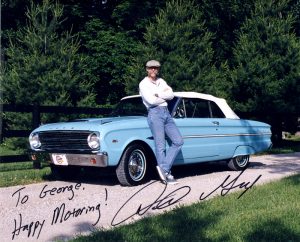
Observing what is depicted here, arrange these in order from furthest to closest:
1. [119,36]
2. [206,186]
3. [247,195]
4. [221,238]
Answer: [119,36], [206,186], [247,195], [221,238]

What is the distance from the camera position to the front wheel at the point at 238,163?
9.59m

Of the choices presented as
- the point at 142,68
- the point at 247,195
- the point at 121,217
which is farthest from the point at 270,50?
the point at 121,217

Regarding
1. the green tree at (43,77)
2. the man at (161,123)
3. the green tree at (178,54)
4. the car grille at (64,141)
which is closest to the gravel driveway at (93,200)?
the man at (161,123)

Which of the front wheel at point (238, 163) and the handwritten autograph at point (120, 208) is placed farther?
the front wheel at point (238, 163)

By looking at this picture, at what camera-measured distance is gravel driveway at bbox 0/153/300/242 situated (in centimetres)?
508

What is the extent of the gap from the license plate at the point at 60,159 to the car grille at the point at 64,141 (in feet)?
0.33

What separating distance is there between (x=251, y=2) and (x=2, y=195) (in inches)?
836

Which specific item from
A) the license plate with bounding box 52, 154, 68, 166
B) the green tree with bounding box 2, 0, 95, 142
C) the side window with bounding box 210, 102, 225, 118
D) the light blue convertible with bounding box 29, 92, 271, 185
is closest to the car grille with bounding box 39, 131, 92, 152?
the light blue convertible with bounding box 29, 92, 271, 185

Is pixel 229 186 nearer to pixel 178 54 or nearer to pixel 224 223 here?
pixel 224 223

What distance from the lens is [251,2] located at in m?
25.6

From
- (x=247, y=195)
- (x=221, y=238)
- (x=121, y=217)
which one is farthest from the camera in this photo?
(x=247, y=195)

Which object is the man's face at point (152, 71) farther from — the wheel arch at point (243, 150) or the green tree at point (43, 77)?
the green tree at point (43, 77)

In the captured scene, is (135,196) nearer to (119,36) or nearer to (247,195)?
(247,195)

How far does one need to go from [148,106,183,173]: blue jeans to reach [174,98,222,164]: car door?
50 cm
